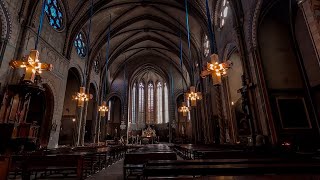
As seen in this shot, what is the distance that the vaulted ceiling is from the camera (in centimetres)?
1359

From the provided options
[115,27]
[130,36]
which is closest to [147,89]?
[130,36]

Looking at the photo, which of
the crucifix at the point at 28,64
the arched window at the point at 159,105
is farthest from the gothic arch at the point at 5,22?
the arched window at the point at 159,105

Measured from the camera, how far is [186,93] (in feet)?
43.9

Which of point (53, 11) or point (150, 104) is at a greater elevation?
point (53, 11)

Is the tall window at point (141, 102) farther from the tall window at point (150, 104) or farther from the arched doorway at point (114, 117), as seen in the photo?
the arched doorway at point (114, 117)

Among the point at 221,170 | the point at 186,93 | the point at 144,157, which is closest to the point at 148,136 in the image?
the point at 186,93

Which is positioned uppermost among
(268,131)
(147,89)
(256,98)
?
(147,89)

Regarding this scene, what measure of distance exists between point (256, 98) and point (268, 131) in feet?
5.22

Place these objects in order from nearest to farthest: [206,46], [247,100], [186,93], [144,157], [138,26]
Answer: [144,157] → [247,100] → [186,93] → [206,46] → [138,26]

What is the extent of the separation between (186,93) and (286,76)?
6.63 metres

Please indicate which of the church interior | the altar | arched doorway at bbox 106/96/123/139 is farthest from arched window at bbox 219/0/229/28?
arched doorway at bbox 106/96/123/139

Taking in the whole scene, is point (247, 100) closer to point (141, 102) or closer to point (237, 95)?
point (237, 95)

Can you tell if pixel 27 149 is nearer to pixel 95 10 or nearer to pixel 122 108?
pixel 95 10

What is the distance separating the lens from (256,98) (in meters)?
7.87
